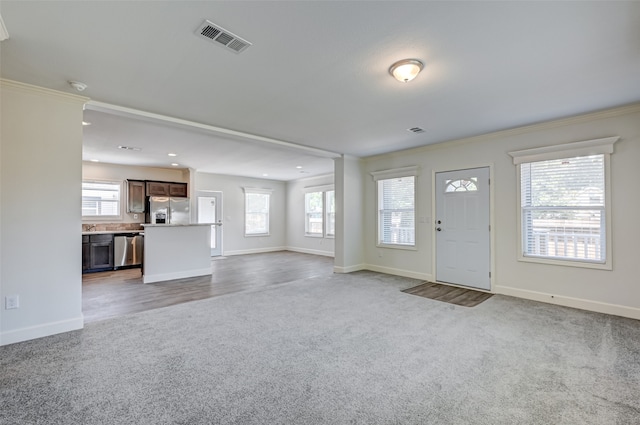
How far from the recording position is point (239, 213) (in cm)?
966

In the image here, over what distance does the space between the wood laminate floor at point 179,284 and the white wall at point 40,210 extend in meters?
0.61

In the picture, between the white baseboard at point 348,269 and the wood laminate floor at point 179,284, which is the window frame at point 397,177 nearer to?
the white baseboard at point 348,269

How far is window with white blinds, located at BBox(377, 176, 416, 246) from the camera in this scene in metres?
5.93

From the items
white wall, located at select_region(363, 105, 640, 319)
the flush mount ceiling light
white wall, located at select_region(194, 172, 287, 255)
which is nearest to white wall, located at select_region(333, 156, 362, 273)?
white wall, located at select_region(363, 105, 640, 319)

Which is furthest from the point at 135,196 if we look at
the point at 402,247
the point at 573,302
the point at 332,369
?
the point at 573,302

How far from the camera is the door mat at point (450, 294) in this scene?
4262 millimetres

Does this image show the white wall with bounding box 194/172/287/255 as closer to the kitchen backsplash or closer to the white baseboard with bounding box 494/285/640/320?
the kitchen backsplash

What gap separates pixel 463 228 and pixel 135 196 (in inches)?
305

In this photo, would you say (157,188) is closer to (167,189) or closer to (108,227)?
(167,189)

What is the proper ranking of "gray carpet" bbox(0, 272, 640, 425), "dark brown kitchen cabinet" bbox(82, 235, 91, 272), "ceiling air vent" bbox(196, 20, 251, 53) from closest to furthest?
"gray carpet" bbox(0, 272, 640, 425), "ceiling air vent" bbox(196, 20, 251, 53), "dark brown kitchen cabinet" bbox(82, 235, 91, 272)

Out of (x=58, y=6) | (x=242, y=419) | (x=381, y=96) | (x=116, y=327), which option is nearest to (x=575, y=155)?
(x=381, y=96)

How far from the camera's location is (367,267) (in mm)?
6633

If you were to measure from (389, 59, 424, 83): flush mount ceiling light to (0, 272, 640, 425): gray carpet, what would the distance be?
2481 mm

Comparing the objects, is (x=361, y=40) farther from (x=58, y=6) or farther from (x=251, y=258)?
(x=251, y=258)
